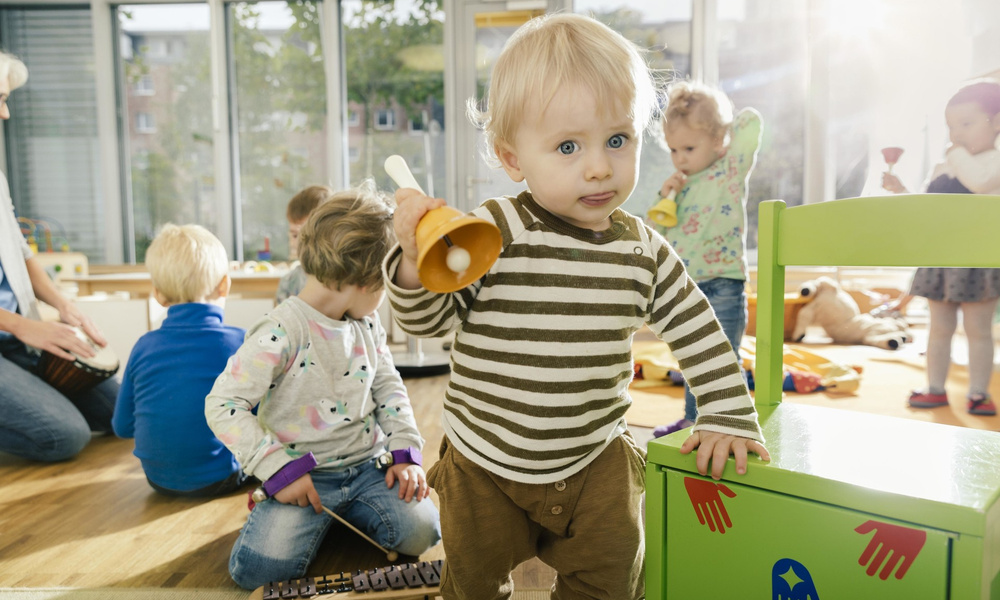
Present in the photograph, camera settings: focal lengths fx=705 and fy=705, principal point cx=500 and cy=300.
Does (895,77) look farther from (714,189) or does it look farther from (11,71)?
(11,71)

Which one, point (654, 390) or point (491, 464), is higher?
point (491, 464)

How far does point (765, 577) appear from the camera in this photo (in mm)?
657

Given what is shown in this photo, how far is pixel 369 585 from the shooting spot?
3.35ft

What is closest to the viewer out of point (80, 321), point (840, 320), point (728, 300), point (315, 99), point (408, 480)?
point (408, 480)

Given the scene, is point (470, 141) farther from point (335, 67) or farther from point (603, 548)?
point (603, 548)

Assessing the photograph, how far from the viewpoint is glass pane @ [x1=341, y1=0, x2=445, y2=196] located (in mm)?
3779

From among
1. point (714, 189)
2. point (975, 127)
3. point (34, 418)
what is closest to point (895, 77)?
point (975, 127)

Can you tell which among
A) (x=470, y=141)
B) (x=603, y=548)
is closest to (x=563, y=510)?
(x=603, y=548)

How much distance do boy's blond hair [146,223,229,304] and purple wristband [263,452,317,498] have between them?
61 centimetres

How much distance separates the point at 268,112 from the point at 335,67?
0.47 meters

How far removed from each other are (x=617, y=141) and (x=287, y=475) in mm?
781

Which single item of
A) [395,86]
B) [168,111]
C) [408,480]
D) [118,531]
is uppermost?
[395,86]

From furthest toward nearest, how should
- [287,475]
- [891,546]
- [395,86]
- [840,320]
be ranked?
[395,86], [840,320], [287,475], [891,546]

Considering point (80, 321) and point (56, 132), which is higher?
point (56, 132)
